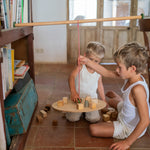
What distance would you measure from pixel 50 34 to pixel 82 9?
3.07ft

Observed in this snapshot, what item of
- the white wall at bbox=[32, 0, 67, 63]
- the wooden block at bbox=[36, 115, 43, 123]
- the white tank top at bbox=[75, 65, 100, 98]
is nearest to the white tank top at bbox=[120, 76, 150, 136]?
the white tank top at bbox=[75, 65, 100, 98]

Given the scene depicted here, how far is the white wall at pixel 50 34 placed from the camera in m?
4.62

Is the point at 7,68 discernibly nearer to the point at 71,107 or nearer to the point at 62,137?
the point at 71,107

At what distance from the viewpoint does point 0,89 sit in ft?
3.84

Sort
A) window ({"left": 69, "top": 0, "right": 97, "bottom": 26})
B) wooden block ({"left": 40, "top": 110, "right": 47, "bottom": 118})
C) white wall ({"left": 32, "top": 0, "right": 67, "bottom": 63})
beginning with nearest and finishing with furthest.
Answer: wooden block ({"left": 40, "top": 110, "right": 47, "bottom": 118}) < white wall ({"left": 32, "top": 0, "right": 67, "bottom": 63}) < window ({"left": 69, "top": 0, "right": 97, "bottom": 26})

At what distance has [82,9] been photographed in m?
4.82

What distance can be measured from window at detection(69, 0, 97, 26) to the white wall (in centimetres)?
19

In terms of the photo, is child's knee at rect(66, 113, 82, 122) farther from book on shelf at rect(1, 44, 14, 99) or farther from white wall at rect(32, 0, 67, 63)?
white wall at rect(32, 0, 67, 63)

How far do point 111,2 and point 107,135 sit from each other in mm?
3798

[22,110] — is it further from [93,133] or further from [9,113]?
[93,133]

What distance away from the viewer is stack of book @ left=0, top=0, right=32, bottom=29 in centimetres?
131

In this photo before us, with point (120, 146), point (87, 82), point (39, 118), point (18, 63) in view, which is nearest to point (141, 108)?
point (120, 146)

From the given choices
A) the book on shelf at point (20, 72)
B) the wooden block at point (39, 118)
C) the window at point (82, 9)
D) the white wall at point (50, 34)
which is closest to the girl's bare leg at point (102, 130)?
the wooden block at point (39, 118)

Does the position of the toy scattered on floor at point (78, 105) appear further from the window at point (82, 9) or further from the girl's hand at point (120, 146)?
the window at point (82, 9)
